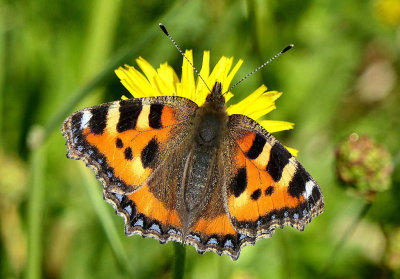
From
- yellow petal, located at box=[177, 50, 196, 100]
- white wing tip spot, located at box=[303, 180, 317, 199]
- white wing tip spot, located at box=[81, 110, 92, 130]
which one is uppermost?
white wing tip spot, located at box=[81, 110, 92, 130]

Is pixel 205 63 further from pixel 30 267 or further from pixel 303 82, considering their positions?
pixel 303 82

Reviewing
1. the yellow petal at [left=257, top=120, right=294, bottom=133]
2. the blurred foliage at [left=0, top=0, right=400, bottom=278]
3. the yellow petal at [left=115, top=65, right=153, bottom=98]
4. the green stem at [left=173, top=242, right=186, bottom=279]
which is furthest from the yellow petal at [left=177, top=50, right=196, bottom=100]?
the green stem at [left=173, top=242, right=186, bottom=279]

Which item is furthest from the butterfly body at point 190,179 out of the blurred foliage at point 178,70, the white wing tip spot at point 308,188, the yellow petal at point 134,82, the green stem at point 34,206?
the blurred foliage at point 178,70

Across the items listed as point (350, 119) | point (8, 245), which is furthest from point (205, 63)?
point (350, 119)

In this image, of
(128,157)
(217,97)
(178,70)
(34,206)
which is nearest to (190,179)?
(128,157)

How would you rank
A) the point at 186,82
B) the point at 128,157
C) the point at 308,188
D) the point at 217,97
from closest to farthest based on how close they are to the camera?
the point at 308,188
the point at 128,157
the point at 217,97
the point at 186,82

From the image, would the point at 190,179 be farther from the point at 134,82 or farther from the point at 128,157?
the point at 134,82

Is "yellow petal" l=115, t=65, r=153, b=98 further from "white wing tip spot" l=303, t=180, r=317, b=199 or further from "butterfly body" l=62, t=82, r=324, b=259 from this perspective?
"white wing tip spot" l=303, t=180, r=317, b=199
